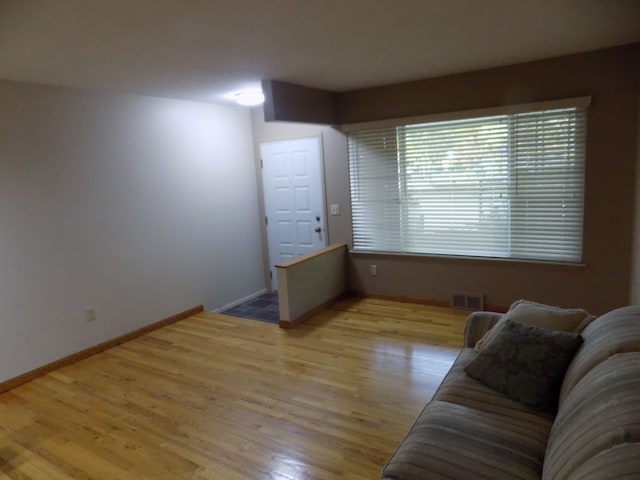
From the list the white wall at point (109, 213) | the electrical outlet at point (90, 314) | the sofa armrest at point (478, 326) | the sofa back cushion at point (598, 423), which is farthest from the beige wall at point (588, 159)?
the electrical outlet at point (90, 314)

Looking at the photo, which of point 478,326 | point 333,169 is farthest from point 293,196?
point 478,326

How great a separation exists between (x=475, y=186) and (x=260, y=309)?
287 centimetres

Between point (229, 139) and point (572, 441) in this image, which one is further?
point (229, 139)

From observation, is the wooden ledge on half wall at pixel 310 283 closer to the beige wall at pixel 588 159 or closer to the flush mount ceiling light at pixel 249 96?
the beige wall at pixel 588 159

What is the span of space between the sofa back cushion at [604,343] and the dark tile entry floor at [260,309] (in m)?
3.30

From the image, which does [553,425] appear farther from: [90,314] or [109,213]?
[109,213]

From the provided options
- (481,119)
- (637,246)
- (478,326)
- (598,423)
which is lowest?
(478,326)

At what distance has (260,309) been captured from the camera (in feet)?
16.9

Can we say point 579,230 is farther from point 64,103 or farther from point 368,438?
point 64,103

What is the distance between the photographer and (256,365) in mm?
3455

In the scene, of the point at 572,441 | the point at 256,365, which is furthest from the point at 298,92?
the point at 572,441

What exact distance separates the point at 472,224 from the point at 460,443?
9.94ft

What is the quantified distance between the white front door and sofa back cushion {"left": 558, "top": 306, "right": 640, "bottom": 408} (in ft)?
11.9

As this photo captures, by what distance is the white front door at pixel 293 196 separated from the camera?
517cm
